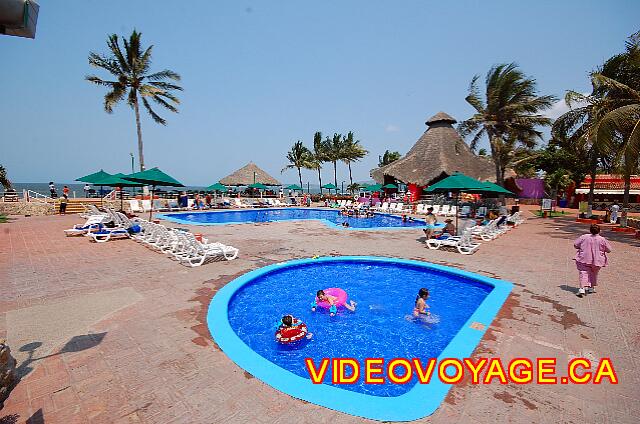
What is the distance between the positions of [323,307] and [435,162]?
1192 inches

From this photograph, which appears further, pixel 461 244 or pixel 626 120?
pixel 626 120

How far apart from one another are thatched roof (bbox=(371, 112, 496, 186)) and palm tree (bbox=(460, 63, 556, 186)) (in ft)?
21.0

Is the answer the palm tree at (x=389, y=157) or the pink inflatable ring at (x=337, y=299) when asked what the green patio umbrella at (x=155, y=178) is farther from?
the palm tree at (x=389, y=157)

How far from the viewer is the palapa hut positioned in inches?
1241

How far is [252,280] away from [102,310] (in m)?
2.93

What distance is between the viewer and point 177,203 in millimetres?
25047

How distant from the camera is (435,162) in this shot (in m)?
32.6

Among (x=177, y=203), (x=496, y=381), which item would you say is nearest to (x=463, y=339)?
(x=496, y=381)

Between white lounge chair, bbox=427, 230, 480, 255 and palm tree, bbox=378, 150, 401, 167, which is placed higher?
palm tree, bbox=378, 150, 401, 167

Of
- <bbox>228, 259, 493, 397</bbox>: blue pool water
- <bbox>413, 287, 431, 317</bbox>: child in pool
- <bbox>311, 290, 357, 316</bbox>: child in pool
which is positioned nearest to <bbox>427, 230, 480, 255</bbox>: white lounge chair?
<bbox>228, 259, 493, 397</bbox>: blue pool water

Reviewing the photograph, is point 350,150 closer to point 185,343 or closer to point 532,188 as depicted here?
point 532,188

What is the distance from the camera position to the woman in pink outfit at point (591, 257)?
5801 mm

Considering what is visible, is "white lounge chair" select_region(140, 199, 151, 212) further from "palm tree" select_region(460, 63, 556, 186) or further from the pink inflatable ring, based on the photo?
"palm tree" select_region(460, 63, 556, 186)

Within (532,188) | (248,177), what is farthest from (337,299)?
(532,188)
